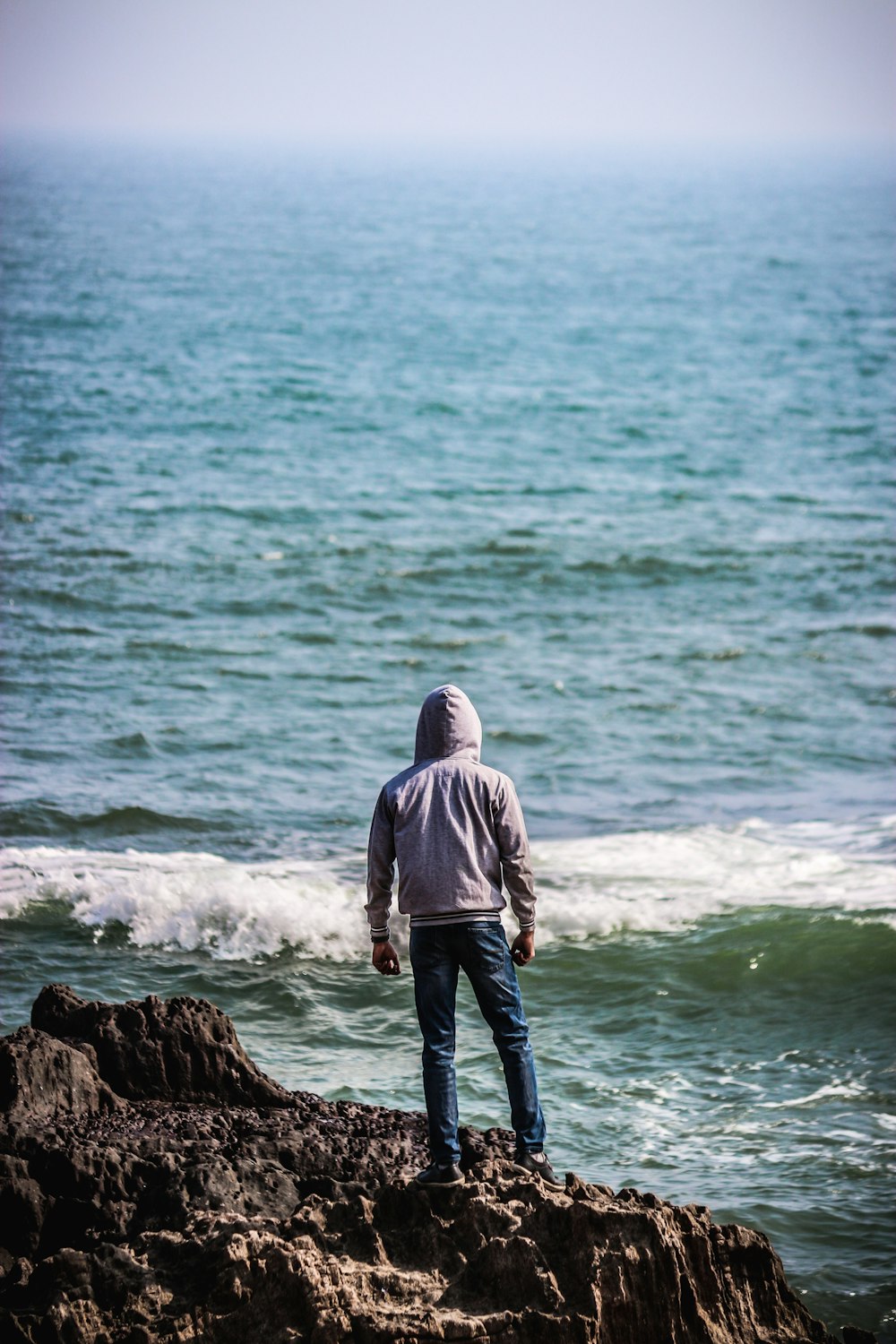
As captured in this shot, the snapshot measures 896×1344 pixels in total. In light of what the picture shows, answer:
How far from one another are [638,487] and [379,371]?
11387 millimetres

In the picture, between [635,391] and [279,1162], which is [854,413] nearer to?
[635,391]

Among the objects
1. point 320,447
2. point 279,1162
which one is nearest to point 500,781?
point 279,1162

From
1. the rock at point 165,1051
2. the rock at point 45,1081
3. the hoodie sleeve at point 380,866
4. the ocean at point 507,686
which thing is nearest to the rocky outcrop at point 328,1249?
the rock at point 45,1081

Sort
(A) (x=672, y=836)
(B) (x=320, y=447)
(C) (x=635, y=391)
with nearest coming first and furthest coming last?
(A) (x=672, y=836)
(B) (x=320, y=447)
(C) (x=635, y=391)

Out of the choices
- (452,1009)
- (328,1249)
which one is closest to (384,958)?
(452,1009)

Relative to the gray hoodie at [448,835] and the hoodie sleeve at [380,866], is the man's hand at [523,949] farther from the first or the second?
the hoodie sleeve at [380,866]

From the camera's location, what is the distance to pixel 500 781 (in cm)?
491

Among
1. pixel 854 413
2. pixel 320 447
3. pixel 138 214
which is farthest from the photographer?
pixel 138 214

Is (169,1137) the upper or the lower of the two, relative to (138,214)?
lower

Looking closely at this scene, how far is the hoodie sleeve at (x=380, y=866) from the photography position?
4918 millimetres

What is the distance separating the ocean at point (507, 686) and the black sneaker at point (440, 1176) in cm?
186

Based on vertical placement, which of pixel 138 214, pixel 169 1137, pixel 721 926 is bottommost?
pixel 721 926

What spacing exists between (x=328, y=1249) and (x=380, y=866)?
1203 millimetres

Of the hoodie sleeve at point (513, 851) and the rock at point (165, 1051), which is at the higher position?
the hoodie sleeve at point (513, 851)
